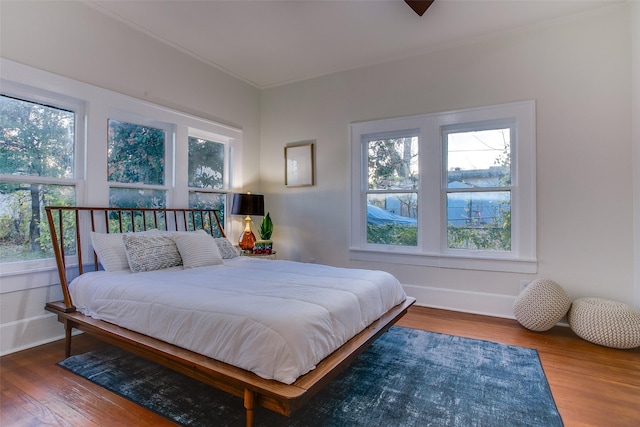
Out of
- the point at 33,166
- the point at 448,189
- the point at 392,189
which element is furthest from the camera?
the point at 392,189

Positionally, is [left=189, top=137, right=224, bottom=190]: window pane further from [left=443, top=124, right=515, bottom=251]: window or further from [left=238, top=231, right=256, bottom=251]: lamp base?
[left=443, top=124, right=515, bottom=251]: window

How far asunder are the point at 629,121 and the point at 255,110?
4063mm

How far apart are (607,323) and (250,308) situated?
271 cm

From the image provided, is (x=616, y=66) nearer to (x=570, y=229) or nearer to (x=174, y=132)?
(x=570, y=229)

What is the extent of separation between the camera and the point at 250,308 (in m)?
1.67

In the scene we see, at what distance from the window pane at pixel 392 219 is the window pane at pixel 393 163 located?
0.43 feet

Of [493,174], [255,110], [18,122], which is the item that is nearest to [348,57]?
[255,110]

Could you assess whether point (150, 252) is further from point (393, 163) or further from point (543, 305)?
point (543, 305)

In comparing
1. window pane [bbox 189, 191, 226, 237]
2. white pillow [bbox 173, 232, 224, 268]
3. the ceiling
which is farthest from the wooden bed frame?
the ceiling

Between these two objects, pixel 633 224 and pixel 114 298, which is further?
pixel 633 224

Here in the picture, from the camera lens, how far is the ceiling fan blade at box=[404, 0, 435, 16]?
2.67 metres

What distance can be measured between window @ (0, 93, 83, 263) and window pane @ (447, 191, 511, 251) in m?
3.63

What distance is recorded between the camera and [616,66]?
2930 millimetres

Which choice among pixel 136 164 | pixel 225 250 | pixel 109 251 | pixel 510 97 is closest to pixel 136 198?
pixel 136 164
